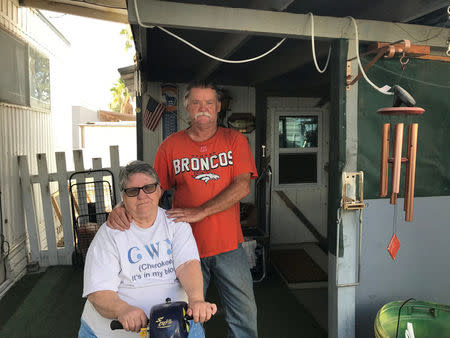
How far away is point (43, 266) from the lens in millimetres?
4785

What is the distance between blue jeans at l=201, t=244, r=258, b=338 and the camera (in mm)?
2301

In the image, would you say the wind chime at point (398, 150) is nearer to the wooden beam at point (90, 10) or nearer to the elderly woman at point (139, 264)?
the elderly woman at point (139, 264)

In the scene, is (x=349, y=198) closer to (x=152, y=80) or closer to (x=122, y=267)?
(x=122, y=267)

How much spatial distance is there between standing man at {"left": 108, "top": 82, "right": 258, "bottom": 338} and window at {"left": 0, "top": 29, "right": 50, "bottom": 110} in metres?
3.23

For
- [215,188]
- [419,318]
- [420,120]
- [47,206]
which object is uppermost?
[420,120]

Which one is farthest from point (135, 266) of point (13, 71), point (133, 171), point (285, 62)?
point (13, 71)

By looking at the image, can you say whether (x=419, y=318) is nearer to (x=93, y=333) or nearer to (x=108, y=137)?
(x=93, y=333)

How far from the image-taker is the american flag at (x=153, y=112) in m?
5.12

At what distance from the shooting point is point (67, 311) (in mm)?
3566

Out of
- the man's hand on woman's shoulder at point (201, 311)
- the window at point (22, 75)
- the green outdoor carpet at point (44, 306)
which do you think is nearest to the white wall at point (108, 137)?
the window at point (22, 75)

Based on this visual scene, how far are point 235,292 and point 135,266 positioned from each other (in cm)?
77

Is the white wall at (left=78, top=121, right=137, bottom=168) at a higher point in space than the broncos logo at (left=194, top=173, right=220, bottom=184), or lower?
higher

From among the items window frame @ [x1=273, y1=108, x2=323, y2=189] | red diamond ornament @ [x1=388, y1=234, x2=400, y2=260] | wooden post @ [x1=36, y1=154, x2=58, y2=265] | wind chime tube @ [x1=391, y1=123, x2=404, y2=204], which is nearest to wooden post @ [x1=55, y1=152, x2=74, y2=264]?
wooden post @ [x1=36, y1=154, x2=58, y2=265]

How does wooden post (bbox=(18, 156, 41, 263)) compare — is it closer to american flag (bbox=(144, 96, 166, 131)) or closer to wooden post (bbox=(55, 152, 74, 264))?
wooden post (bbox=(55, 152, 74, 264))
